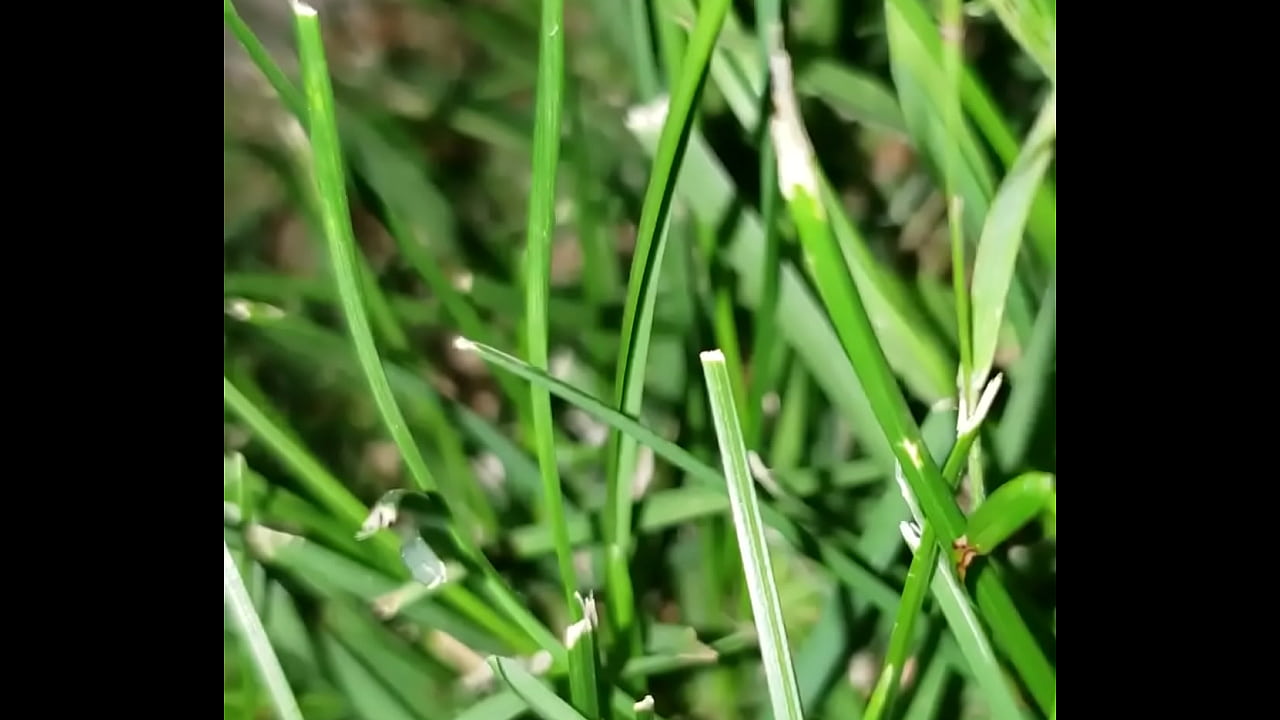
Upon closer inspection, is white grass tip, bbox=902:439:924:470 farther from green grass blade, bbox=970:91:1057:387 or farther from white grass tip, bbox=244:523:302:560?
white grass tip, bbox=244:523:302:560

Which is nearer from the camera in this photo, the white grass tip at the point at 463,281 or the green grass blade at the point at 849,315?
the green grass blade at the point at 849,315

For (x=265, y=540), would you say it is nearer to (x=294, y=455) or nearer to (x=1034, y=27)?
(x=294, y=455)

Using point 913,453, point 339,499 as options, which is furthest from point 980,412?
point 339,499

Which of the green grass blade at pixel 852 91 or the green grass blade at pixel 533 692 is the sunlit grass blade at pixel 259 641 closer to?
the green grass blade at pixel 533 692

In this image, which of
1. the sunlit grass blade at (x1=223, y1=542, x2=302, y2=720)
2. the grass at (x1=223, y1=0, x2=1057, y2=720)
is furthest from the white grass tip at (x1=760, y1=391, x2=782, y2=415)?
the sunlit grass blade at (x1=223, y1=542, x2=302, y2=720)

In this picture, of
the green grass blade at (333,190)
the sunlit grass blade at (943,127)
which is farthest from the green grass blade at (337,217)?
the sunlit grass blade at (943,127)
